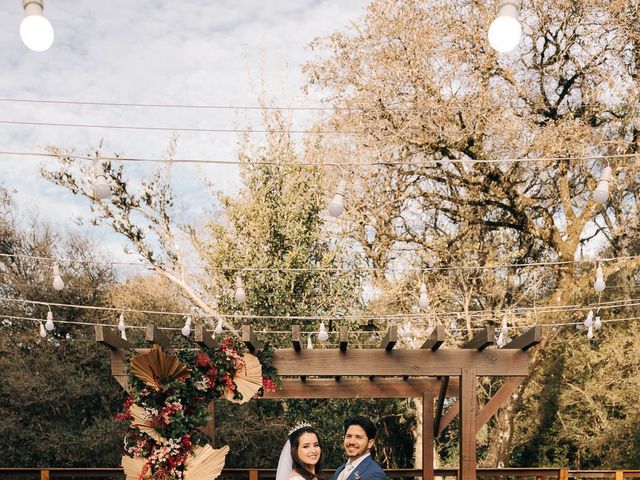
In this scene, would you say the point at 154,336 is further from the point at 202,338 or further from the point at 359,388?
the point at 359,388

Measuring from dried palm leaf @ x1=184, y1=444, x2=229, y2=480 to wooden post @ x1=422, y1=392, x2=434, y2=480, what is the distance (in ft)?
8.10

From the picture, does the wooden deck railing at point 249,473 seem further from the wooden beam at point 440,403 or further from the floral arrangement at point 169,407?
the floral arrangement at point 169,407

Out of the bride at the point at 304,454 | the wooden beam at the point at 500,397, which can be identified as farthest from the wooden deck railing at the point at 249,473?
the bride at the point at 304,454

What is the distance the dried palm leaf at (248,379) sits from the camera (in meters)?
4.83

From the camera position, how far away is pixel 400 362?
5.19 m

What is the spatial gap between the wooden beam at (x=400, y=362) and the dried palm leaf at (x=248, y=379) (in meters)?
0.30

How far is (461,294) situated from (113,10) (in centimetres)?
677

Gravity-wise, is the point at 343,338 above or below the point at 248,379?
above

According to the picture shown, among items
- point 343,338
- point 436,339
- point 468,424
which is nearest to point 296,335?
point 343,338

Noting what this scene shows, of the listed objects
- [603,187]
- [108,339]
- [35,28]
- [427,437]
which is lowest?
[427,437]

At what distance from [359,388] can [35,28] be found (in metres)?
5.02

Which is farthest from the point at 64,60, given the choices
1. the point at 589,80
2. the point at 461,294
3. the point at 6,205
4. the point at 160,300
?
the point at 589,80

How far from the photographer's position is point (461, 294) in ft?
36.8

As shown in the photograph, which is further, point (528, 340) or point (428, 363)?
point (428, 363)
